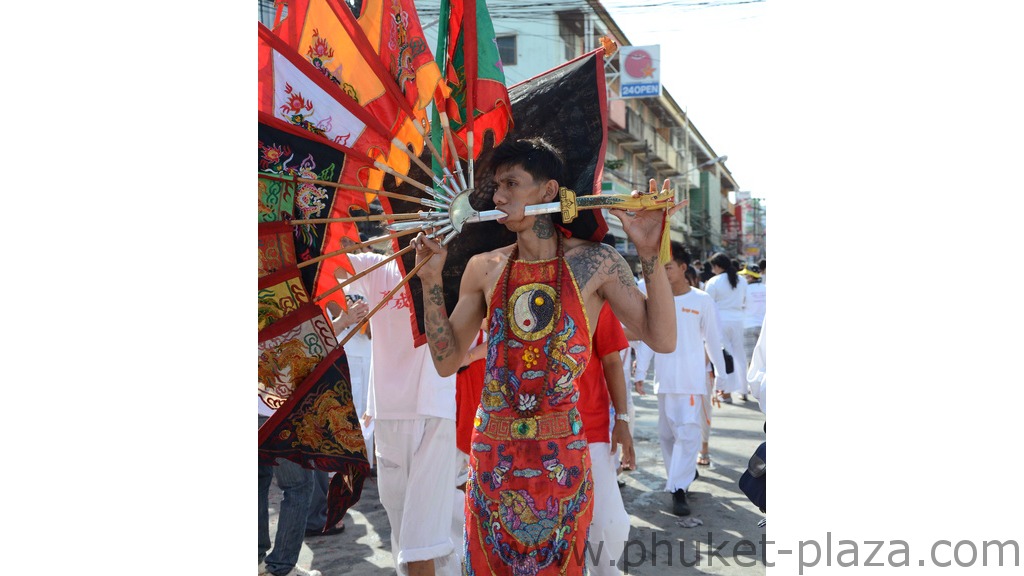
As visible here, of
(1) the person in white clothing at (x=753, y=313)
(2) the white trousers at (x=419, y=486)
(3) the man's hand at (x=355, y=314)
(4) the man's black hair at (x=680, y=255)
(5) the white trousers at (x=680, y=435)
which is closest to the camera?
(2) the white trousers at (x=419, y=486)

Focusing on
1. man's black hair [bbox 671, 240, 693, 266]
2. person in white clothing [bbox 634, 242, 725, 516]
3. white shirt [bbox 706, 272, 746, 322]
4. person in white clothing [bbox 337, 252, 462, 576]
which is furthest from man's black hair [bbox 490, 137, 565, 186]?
white shirt [bbox 706, 272, 746, 322]

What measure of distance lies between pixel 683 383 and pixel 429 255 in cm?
437

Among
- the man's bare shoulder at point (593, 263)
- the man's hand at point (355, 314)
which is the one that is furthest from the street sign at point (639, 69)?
the man's bare shoulder at point (593, 263)

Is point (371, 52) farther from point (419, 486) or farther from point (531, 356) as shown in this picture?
point (419, 486)

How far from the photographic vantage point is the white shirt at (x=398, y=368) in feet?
13.9

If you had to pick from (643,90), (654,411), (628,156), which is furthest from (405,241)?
(628,156)

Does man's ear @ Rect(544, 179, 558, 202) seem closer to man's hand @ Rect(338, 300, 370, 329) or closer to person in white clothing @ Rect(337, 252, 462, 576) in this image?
person in white clothing @ Rect(337, 252, 462, 576)

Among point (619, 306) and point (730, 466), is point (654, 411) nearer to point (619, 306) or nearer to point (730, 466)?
point (730, 466)

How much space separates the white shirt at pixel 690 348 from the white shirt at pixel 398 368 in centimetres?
286

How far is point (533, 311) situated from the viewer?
9.92ft

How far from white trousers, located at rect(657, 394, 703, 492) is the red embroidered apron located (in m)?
3.47

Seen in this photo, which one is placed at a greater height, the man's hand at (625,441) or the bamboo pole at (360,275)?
the bamboo pole at (360,275)

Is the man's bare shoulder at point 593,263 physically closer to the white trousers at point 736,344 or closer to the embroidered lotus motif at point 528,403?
the embroidered lotus motif at point 528,403

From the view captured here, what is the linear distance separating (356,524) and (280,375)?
127 inches
